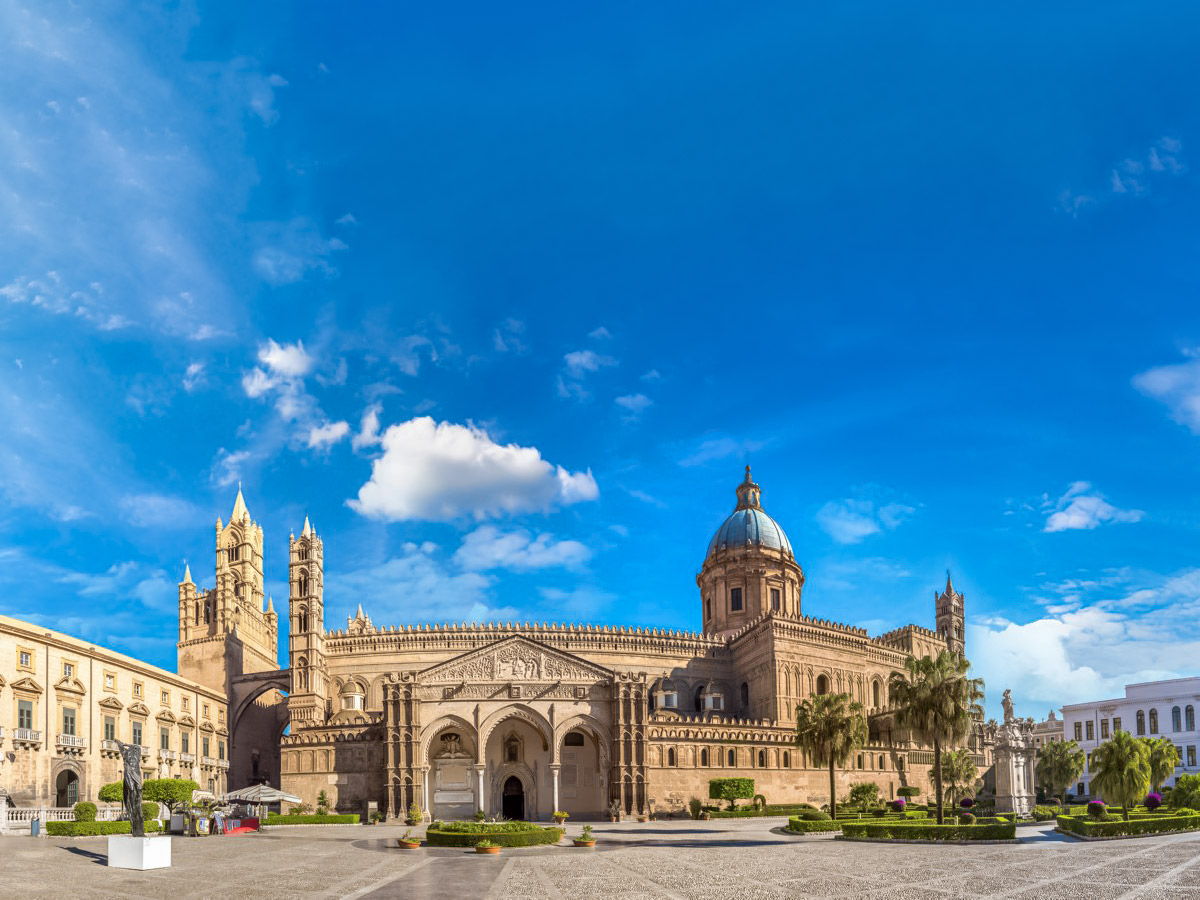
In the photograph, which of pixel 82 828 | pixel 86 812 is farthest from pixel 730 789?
pixel 82 828

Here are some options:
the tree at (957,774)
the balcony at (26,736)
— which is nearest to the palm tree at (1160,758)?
the tree at (957,774)

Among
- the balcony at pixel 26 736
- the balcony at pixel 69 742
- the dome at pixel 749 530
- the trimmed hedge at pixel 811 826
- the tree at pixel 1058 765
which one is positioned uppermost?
the dome at pixel 749 530

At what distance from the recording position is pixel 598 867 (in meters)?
36.8

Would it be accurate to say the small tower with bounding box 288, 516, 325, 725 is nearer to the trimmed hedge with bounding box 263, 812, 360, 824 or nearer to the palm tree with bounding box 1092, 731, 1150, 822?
the trimmed hedge with bounding box 263, 812, 360, 824

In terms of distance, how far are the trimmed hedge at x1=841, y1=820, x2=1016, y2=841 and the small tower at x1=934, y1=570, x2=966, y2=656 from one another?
6834cm

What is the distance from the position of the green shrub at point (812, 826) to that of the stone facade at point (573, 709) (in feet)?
67.6

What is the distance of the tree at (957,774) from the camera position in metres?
79.9

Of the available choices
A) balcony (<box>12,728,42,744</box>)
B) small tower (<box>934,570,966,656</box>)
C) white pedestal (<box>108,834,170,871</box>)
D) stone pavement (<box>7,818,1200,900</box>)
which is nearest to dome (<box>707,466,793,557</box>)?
small tower (<box>934,570,966,656</box>)

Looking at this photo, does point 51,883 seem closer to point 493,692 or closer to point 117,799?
point 117,799

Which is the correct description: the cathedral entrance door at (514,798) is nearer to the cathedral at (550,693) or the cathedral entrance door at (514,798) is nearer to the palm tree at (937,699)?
the cathedral at (550,693)

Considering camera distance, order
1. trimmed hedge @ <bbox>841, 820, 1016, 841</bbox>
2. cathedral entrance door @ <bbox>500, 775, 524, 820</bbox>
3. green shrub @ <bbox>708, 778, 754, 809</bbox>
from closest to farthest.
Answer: trimmed hedge @ <bbox>841, 820, 1016, 841</bbox>
green shrub @ <bbox>708, 778, 754, 809</bbox>
cathedral entrance door @ <bbox>500, 775, 524, 820</bbox>

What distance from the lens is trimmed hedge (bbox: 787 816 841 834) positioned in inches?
2072

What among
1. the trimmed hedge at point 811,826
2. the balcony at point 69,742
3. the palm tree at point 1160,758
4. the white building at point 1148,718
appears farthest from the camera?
the white building at point 1148,718

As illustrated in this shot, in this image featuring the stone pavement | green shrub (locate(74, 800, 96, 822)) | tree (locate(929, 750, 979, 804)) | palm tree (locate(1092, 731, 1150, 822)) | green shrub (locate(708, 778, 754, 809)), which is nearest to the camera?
the stone pavement
